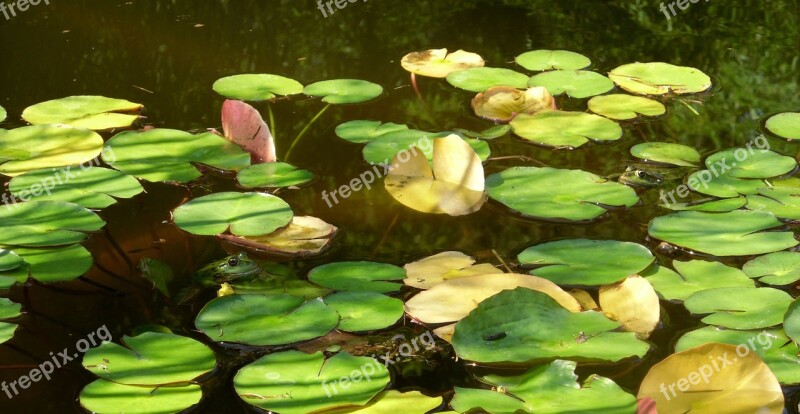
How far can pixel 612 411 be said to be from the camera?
122cm

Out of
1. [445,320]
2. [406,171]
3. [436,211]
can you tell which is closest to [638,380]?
[445,320]

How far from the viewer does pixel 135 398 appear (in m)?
1.25

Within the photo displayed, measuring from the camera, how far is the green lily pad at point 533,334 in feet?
4.44

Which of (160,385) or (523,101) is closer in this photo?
(160,385)

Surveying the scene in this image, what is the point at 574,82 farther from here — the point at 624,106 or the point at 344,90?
the point at 344,90

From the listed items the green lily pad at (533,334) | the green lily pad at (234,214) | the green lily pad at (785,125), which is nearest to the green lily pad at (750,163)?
the green lily pad at (785,125)

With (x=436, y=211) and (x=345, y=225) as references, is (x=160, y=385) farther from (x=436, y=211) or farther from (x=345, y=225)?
(x=436, y=211)

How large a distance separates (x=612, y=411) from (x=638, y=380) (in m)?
0.14

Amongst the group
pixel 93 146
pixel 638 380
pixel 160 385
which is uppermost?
pixel 93 146

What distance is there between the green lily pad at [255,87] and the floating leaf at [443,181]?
0.53m

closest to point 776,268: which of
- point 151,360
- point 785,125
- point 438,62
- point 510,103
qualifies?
point 785,125

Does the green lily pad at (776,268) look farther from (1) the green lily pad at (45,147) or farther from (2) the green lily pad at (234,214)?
(1) the green lily pad at (45,147)

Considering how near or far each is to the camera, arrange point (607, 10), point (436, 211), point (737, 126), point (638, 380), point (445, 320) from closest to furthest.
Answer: point (638, 380), point (445, 320), point (436, 211), point (737, 126), point (607, 10)

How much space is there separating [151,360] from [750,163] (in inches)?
51.9
